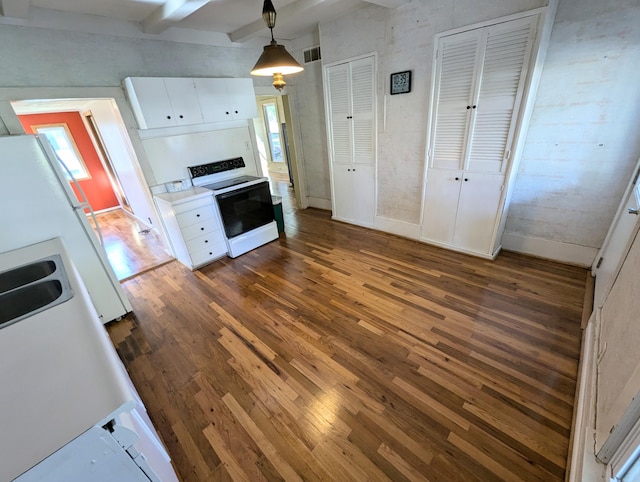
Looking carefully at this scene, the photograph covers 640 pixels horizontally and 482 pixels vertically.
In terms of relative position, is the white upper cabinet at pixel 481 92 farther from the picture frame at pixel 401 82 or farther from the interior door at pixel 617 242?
the interior door at pixel 617 242

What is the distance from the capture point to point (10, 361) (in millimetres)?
890

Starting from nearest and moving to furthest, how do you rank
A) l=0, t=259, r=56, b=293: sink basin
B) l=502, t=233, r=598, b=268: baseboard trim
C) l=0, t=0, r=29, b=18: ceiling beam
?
l=0, t=259, r=56, b=293: sink basin → l=0, t=0, r=29, b=18: ceiling beam → l=502, t=233, r=598, b=268: baseboard trim

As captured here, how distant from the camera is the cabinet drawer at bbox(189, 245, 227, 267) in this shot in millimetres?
3277

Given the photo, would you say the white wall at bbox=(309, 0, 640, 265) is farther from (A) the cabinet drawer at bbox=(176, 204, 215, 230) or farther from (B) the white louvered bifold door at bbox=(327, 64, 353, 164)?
(A) the cabinet drawer at bbox=(176, 204, 215, 230)

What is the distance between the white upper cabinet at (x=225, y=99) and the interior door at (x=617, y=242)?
157 inches

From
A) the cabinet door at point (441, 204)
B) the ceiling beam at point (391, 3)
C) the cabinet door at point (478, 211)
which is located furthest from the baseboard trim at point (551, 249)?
the ceiling beam at point (391, 3)

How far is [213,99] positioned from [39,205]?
86.8 inches

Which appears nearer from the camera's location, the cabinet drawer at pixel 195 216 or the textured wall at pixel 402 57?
the textured wall at pixel 402 57

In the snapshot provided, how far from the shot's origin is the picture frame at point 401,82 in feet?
9.82

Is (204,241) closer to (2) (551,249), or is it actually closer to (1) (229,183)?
(1) (229,183)

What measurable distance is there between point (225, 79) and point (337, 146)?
1706mm

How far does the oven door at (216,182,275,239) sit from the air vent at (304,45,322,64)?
2.12 meters

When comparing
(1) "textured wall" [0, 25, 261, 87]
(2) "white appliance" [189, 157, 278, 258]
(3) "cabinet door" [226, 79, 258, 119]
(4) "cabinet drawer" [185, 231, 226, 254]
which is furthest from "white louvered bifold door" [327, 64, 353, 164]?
(4) "cabinet drawer" [185, 231, 226, 254]

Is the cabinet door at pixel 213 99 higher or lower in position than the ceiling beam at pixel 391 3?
lower
